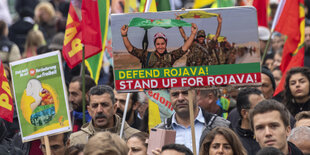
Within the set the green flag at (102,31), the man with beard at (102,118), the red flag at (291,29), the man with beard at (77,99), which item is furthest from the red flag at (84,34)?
the red flag at (291,29)

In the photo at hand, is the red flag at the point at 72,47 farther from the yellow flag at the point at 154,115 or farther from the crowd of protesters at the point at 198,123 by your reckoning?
the yellow flag at the point at 154,115

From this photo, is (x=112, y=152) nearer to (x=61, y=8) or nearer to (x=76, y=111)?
(x=76, y=111)

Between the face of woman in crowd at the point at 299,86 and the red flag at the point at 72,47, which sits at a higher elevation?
the red flag at the point at 72,47

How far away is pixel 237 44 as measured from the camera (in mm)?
7211

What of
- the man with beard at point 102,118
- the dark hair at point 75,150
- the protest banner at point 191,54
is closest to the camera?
the protest banner at point 191,54

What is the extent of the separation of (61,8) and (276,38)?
6.09 meters

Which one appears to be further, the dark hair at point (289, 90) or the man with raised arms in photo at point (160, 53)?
the dark hair at point (289, 90)

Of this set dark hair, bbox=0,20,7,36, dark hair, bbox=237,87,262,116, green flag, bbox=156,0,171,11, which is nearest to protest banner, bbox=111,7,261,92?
dark hair, bbox=237,87,262,116

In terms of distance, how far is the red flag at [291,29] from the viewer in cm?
1069

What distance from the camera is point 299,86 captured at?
32.2 feet

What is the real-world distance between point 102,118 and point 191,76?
5.57ft

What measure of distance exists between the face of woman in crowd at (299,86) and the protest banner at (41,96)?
3.17 metres

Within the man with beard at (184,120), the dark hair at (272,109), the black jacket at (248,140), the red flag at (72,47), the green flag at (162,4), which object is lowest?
the black jacket at (248,140)

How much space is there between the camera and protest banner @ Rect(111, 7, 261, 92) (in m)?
7.23
